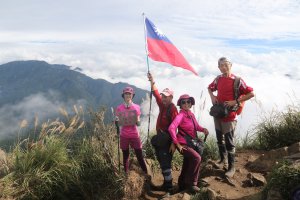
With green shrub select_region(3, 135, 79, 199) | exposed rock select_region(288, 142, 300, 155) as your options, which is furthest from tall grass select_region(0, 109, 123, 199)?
exposed rock select_region(288, 142, 300, 155)

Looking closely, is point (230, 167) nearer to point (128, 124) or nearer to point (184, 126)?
point (184, 126)

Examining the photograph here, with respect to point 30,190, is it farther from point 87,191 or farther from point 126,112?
point 126,112

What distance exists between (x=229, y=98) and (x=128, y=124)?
6.81ft

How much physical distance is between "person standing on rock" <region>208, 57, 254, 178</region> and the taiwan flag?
899 millimetres

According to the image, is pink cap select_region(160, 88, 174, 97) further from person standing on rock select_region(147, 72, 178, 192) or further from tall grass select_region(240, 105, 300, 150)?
tall grass select_region(240, 105, 300, 150)

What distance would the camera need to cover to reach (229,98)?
7602 mm

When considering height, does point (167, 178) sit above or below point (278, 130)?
below

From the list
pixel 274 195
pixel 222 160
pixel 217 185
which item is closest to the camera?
pixel 274 195

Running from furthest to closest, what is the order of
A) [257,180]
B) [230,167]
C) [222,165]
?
[222,165] < [230,167] < [257,180]

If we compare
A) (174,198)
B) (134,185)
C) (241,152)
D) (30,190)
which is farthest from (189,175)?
(241,152)

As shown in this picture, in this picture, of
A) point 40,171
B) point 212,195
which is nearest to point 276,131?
point 212,195

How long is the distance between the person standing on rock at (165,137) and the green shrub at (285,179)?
6.88ft

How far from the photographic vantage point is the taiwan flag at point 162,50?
8344mm

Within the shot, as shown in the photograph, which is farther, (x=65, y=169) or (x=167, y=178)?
(x=65, y=169)
